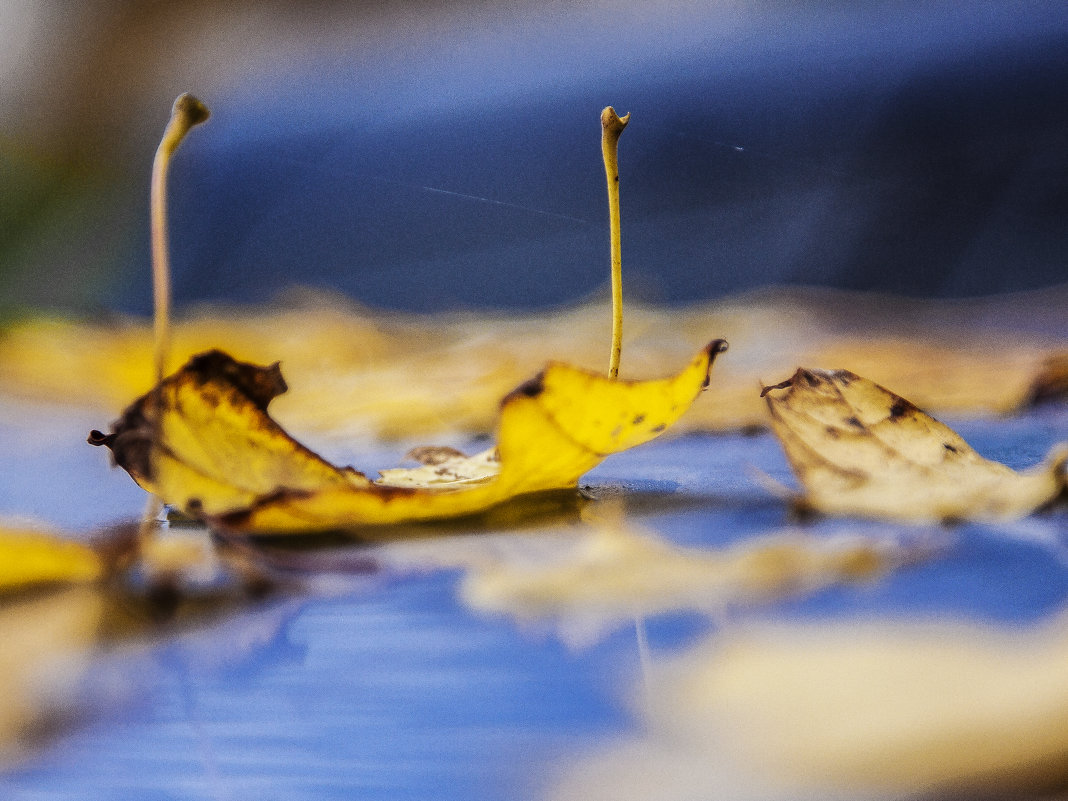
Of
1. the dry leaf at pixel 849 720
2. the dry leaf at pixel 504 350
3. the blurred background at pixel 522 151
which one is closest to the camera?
the dry leaf at pixel 849 720

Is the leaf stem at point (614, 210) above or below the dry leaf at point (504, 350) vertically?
below

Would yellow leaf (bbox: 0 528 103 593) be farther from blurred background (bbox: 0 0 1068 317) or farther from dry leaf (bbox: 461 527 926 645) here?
blurred background (bbox: 0 0 1068 317)

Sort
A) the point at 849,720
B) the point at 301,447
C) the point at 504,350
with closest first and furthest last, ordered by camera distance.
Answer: the point at 849,720, the point at 301,447, the point at 504,350

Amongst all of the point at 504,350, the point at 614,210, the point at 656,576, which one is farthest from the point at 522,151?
the point at 656,576

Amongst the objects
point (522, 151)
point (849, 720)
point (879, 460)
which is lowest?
point (849, 720)

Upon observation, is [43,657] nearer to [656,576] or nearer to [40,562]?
[40,562]

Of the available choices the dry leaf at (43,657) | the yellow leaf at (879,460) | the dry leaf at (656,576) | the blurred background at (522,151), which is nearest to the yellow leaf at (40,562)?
the dry leaf at (43,657)

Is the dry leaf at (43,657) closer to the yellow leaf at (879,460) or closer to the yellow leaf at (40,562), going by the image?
the yellow leaf at (40,562)
